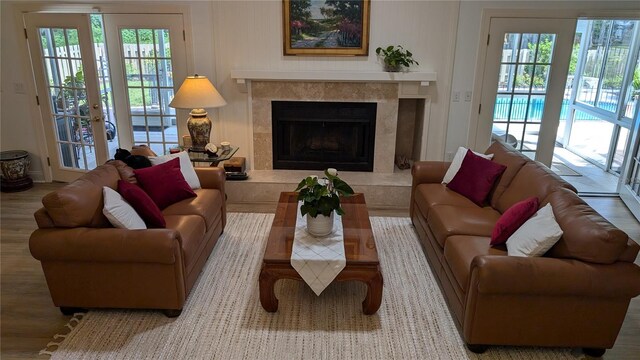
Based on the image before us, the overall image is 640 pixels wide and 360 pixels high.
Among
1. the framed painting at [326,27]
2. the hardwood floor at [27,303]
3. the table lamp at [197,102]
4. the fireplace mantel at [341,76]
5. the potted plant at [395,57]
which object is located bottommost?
the hardwood floor at [27,303]

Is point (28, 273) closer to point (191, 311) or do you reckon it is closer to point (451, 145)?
point (191, 311)

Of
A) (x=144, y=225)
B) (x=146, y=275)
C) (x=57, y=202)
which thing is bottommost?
(x=146, y=275)

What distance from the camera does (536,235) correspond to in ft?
8.08

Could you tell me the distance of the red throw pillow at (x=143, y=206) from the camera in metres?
2.88

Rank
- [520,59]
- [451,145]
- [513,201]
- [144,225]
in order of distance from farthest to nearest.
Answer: [451,145], [520,59], [513,201], [144,225]

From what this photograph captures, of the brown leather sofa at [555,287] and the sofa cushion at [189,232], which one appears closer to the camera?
the brown leather sofa at [555,287]

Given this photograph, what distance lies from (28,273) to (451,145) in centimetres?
437

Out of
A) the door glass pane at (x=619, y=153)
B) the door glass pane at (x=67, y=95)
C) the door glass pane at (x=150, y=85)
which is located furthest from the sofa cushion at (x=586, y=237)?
the door glass pane at (x=67, y=95)

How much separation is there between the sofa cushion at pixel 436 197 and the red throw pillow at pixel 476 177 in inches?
2.2

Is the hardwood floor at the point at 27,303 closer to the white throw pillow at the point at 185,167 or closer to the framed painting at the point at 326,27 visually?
the white throw pillow at the point at 185,167

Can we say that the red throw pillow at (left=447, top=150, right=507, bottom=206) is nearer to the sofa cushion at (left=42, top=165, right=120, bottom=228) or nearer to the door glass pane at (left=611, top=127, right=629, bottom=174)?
the sofa cushion at (left=42, top=165, right=120, bottom=228)

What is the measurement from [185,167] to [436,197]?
85.3 inches

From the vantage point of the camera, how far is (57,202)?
101 inches

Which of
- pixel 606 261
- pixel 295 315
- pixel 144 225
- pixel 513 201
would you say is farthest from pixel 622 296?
pixel 144 225
